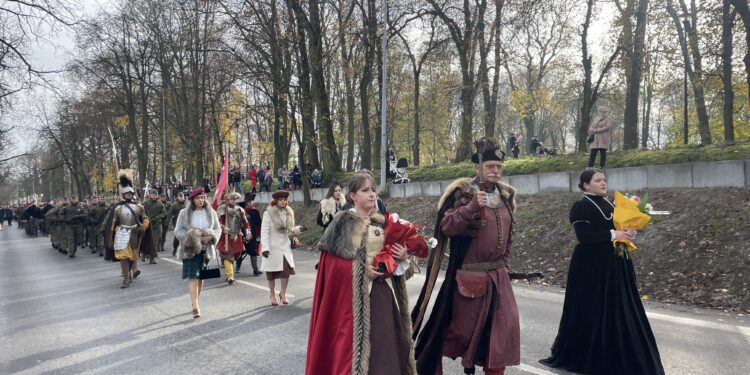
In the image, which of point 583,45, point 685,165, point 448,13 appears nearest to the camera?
point 685,165

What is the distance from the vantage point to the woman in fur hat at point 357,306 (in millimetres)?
3977

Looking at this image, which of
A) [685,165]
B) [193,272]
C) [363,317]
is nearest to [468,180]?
[363,317]

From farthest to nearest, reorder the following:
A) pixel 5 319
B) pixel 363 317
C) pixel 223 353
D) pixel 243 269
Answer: pixel 243 269 → pixel 5 319 → pixel 223 353 → pixel 363 317

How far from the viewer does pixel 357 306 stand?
404 centimetres

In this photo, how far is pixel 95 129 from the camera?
1938 inches

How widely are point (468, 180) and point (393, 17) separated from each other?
23.4 metres

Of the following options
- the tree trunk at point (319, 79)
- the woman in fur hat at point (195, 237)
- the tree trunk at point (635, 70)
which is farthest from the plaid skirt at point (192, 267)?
the tree trunk at point (319, 79)

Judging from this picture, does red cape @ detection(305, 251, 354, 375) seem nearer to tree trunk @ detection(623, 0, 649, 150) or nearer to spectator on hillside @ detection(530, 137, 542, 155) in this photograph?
tree trunk @ detection(623, 0, 649, 150)

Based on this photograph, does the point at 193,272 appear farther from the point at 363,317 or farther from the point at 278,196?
the point at 363,317

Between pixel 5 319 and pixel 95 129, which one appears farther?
pixel 95 129

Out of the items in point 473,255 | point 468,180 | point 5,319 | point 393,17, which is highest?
point 393,17

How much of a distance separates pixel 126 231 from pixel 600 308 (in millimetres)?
9994

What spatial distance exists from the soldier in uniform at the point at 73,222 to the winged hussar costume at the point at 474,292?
60.3 feet

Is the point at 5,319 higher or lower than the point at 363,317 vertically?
lower
